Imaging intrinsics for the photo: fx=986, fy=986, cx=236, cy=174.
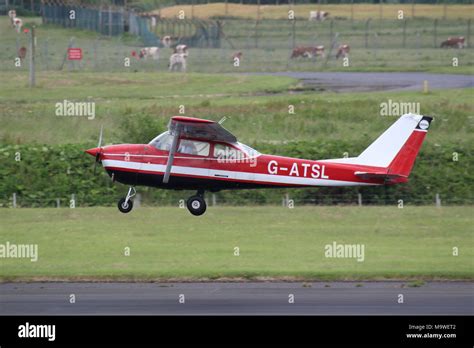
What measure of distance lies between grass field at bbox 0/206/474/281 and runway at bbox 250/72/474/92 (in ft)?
62.2

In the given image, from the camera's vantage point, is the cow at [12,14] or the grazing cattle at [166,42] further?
the grazing cattle at [166,42]

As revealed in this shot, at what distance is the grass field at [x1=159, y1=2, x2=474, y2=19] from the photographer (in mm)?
75312

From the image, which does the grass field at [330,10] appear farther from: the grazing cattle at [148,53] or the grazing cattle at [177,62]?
the grazing cattle at [177,62]

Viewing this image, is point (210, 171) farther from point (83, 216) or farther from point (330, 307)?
point (83, 216)

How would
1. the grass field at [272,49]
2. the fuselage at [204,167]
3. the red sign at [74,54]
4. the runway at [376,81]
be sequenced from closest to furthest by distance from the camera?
the fuselage at [204,167]
the runway at [376,81]
the red sign at [74,54]
the grass field at [272,49]

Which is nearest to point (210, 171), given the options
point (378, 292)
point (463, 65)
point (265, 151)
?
point (378, 292)

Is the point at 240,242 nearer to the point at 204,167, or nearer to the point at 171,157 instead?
the point at 204,167

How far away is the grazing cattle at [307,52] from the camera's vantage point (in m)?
72.0

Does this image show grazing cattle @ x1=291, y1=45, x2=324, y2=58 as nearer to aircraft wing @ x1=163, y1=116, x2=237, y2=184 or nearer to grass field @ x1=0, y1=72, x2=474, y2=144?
grass field @ x1=0, y1=72, x2=474, y2=144

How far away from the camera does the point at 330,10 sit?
269 feet

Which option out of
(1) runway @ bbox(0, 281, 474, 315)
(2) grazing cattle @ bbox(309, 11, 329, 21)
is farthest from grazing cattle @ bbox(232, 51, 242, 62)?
(1) runway @ bbox(0, 281, 474, 315)

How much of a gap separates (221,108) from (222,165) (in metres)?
23.1

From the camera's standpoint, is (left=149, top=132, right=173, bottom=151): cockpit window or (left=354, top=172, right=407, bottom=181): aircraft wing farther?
(left=354, top=172, right=407, bottom=181): aircraft wing

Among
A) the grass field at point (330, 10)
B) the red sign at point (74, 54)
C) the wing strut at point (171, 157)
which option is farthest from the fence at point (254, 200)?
the grass field at point (330, 10)
